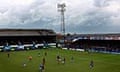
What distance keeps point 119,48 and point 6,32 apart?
56.7 meters

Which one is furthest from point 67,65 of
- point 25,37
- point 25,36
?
point 25,37

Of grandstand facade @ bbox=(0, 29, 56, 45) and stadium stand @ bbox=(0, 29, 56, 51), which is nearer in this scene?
stadium stand @ bbox=(0, 29, 56, 51)

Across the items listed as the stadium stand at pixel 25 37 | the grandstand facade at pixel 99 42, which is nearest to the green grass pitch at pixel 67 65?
the grandstand facade at pixel 99 42

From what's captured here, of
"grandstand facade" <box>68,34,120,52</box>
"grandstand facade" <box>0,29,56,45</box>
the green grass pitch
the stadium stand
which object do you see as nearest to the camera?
the green grass pitch

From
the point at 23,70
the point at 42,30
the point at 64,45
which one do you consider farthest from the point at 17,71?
the point at 42,30

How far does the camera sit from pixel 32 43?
423 ft

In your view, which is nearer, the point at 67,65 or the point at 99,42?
the point at 67,65

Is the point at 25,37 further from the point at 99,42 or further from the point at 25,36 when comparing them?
the point at 99,42

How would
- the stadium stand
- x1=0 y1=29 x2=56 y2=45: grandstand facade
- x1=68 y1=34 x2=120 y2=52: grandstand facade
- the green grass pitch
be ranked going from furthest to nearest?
x1=0 y1=29 x2=56 y2=45: grandstand facade → the stadium stand → x1=68 y1=34 x2=120 y2=52: grandstand facade → the green grass pitch

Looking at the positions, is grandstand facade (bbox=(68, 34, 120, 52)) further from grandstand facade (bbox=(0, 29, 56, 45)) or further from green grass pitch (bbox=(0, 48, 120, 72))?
green grass pitch (bbox=(0, 48, 120, 72))

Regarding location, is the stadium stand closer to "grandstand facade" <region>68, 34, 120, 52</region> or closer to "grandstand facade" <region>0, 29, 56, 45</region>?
"grandstand facade" <region>0, 29, 56, 45</region>

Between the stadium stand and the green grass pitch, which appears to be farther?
the stadium stand

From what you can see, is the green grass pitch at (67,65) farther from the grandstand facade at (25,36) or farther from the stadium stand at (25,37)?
the grandstand facade at (25,36)

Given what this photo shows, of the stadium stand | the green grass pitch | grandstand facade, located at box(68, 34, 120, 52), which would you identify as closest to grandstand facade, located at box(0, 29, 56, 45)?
the stadium stand
